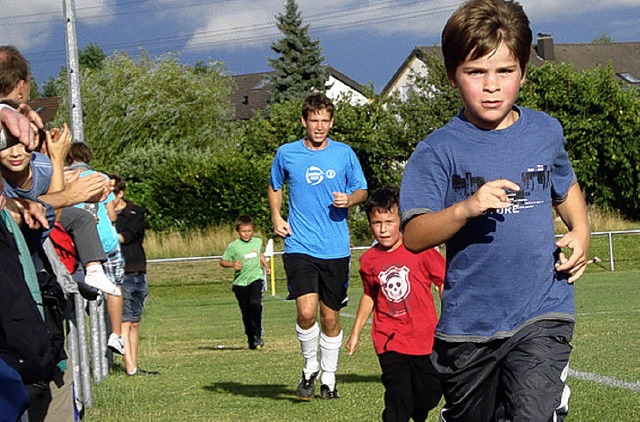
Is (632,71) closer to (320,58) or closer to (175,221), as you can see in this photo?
(320,58)

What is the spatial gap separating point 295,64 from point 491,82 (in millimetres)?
71581

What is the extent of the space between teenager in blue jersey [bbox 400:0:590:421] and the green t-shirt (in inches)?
456

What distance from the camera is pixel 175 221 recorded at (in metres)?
35.3

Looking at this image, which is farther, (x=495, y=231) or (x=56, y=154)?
(x=56, y=154)

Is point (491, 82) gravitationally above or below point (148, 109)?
above

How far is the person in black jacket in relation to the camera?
12.5 metres

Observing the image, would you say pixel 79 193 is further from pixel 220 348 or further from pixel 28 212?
pixel 220 348

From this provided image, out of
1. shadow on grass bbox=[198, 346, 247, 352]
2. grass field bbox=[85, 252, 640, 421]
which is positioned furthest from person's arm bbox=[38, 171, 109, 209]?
shadow on grass bbox=[198, 346, 247, 352]

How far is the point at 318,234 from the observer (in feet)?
31.6

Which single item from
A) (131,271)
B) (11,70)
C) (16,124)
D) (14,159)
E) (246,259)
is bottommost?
(246,259)

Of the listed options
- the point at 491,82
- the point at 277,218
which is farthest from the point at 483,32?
the point at 277,218

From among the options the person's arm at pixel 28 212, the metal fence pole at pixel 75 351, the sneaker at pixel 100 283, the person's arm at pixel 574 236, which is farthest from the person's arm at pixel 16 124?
the metal fence pole at pixel 75 351

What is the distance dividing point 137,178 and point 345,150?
38648 millimetres

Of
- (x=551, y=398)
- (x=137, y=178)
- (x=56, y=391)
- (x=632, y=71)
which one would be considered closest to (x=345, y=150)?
(x=56, y=391)
